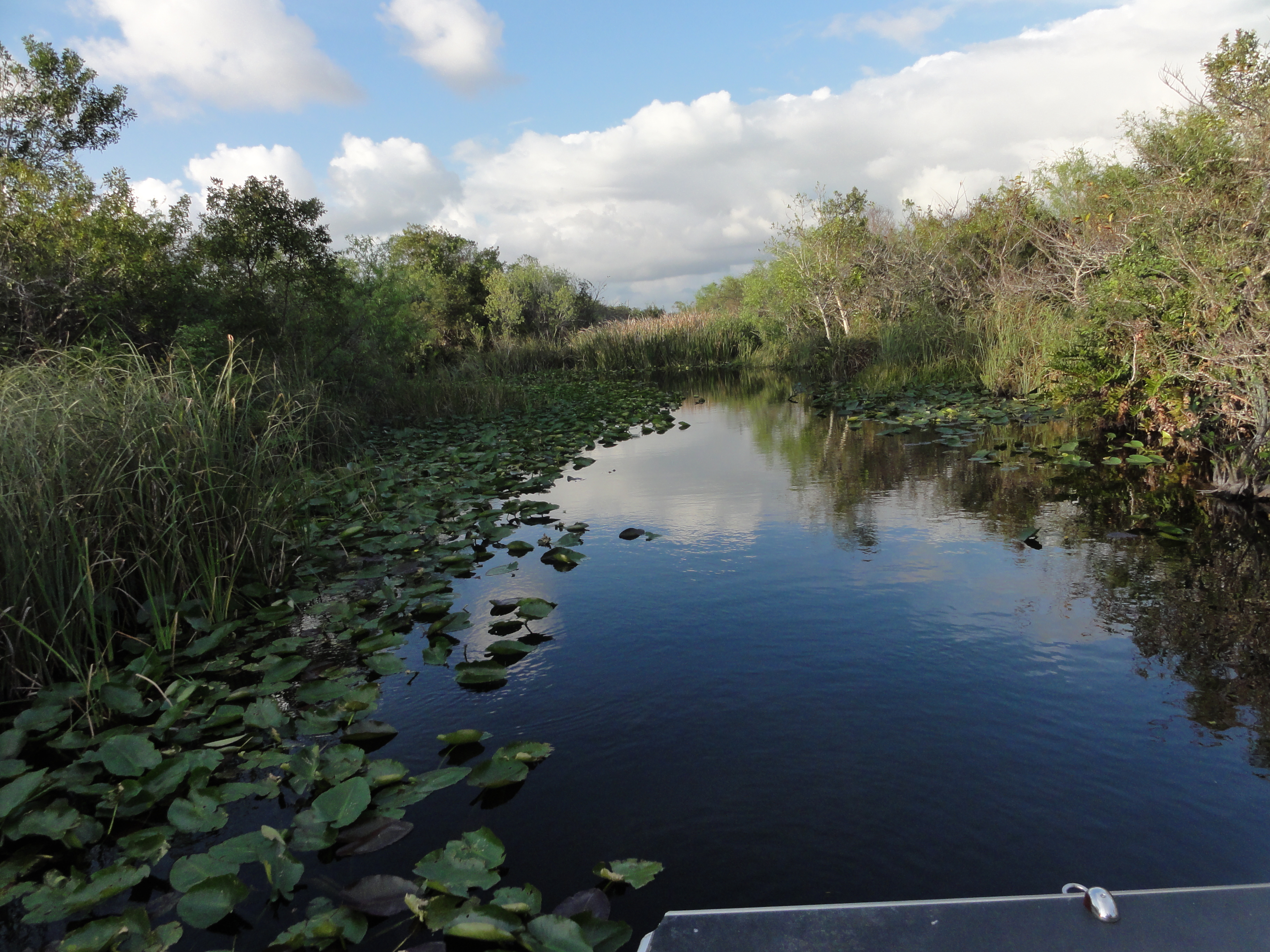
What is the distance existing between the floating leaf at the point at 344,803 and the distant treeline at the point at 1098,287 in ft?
18.1

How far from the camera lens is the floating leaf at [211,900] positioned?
5.00ft

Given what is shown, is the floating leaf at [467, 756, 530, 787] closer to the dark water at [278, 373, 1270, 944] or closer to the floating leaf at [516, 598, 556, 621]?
the dark water at [278, 373, 1270, 944]

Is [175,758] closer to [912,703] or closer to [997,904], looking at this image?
[997,904]

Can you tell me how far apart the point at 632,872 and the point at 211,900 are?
944mm

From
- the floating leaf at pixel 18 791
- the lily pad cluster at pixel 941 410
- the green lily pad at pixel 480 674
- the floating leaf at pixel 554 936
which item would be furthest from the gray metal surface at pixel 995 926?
the lily pad cluster at pixel 941 410

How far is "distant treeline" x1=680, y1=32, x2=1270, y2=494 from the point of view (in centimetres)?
488

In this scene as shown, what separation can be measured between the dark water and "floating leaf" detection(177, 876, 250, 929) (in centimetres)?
24

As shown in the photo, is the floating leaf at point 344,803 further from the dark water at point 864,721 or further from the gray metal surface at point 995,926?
the gray metal surface at point 995,926

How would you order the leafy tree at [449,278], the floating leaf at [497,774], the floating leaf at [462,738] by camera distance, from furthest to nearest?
the leafy tree at [449,278] < the floating leaf at [462,738] < the floating leaf at [497,774]

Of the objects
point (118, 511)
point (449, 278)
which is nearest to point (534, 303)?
point (449, 278)

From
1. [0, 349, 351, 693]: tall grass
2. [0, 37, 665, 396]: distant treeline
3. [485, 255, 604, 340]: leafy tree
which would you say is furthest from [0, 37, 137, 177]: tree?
[485, 255, 604, 340]: leafy tree

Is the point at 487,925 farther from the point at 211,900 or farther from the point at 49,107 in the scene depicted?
the point at 49,107

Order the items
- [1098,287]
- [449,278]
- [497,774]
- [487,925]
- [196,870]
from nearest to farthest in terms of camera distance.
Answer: [487,925] → [196,870] → [497,774] → [1098,287] → [449,278]

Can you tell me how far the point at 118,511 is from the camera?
311 centimetres
